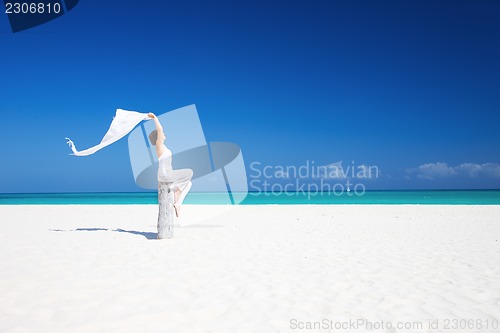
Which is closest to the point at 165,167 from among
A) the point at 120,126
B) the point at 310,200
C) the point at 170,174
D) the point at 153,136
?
the point at 170,174

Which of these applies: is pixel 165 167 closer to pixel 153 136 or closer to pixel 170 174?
pixel 170 174

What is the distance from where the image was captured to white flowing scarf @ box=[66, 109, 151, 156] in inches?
324

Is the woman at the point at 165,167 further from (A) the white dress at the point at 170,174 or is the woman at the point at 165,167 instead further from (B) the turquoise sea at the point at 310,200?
(B) the turquoise sea at the point at 310,200

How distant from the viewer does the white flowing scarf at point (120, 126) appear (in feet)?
27.0
